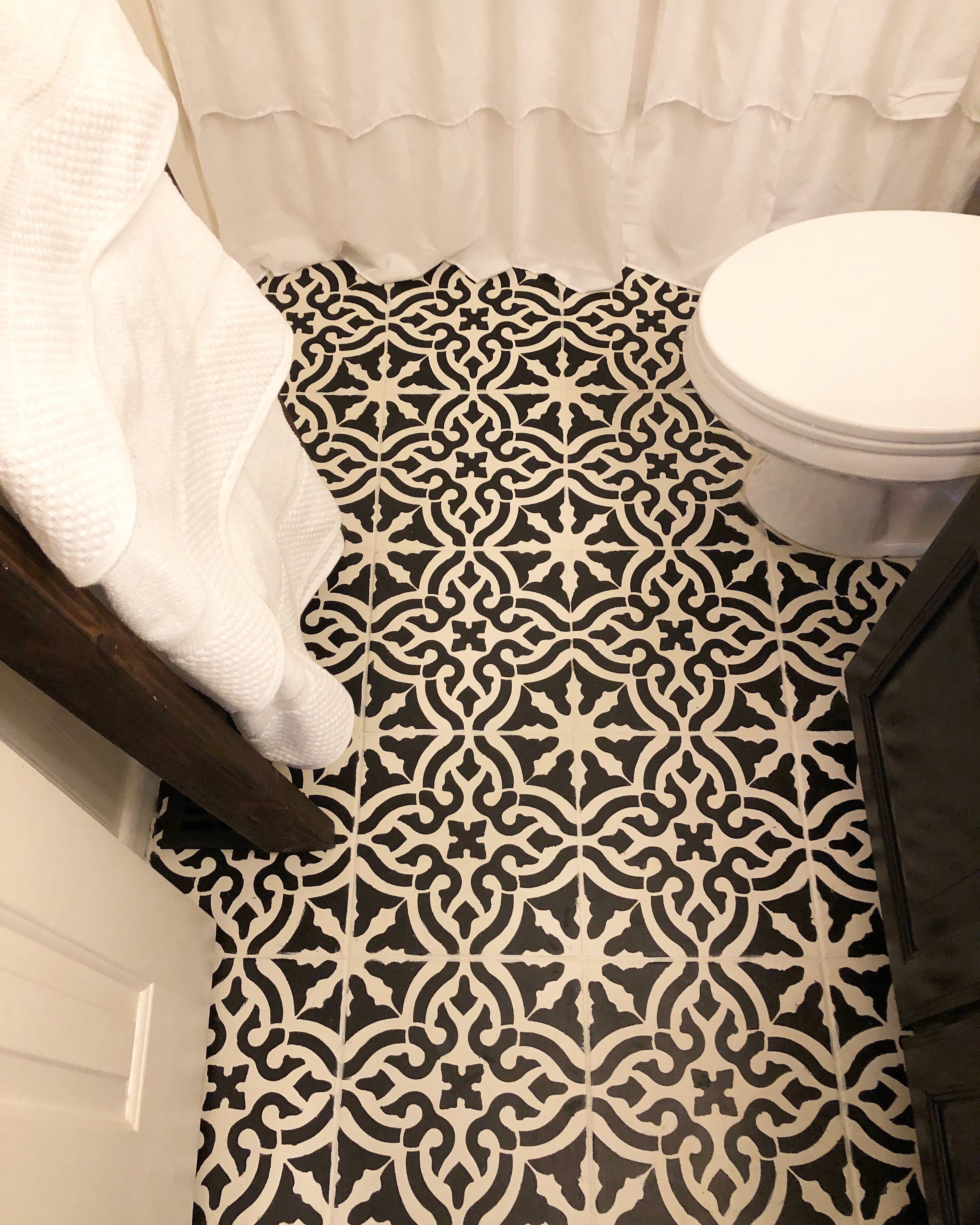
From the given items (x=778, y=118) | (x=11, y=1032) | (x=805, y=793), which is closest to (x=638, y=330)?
(x=778, y=118)

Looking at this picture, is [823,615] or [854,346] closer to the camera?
[854,346]

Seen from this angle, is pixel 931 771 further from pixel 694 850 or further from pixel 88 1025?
pixel 88 1025

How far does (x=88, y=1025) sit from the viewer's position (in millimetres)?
767

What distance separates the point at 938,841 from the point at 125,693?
2.64 ft

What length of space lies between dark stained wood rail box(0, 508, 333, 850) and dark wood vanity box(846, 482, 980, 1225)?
70 cm

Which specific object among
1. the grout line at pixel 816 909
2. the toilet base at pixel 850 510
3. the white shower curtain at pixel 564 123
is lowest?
the grout line at pixel 816 909

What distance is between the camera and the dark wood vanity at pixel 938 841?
838 mm

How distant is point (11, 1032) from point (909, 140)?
67.6 inches

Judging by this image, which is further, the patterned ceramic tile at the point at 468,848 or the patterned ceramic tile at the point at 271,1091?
the patterned ceramic tile at the point at 468,848

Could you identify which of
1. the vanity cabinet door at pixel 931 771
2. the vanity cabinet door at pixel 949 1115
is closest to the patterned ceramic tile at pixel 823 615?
the vanity cabinet door at pixel 931 771

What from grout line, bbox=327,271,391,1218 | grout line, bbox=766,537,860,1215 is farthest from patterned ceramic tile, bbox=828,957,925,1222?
grout line, bbox=327,271,391,1218

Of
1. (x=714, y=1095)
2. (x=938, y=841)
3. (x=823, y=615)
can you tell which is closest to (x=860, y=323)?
(x=823, y=615)

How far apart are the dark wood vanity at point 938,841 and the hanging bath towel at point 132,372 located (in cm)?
66

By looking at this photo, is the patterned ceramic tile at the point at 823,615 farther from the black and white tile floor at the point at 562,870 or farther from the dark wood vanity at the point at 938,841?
the dark wood vanity at the point at 938,841
